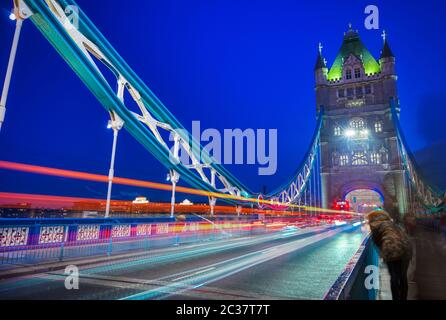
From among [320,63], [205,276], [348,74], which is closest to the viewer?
[205,276]

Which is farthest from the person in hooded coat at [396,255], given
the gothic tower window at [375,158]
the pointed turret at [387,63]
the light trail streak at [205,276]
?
the pointed turret at [387,63]

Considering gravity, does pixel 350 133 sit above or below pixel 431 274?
above

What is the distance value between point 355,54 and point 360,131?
775 inches

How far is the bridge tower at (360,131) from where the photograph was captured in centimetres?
4997

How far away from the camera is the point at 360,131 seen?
5319cm

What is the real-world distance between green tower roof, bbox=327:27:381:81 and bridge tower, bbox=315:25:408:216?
8.3 inches

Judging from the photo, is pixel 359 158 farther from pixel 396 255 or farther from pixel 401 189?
pixel 396 255

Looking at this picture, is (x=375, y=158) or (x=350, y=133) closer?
(x=375, y=158)

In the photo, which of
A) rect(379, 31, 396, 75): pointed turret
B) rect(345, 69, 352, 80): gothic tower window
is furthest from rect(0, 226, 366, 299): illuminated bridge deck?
rect(379, 31, 396, 75): pointed turret

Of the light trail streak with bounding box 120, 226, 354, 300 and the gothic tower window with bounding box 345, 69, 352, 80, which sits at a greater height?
the gothic tower window with bounding box 345, 69, 352, 80

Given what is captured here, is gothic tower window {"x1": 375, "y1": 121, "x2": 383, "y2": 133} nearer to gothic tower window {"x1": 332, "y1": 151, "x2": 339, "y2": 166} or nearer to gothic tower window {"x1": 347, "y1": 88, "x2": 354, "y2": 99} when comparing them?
gothic tower window {"x1": 347, "y1": 88, "x2": 354, "y2": 99}

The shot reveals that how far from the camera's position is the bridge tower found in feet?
164

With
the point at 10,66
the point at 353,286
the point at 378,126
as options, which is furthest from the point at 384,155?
the point at 10,66

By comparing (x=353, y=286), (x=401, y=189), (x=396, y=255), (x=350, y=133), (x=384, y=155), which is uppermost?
(x=350, y=133)
